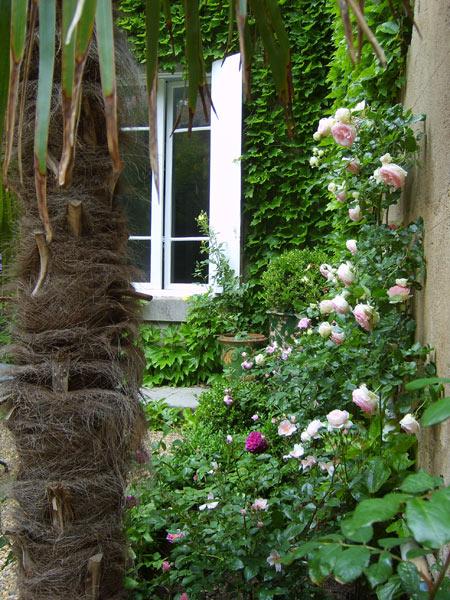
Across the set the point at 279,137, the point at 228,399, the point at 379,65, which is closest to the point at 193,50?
the point at 379,65

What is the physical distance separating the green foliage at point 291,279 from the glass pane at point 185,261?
1.44 m

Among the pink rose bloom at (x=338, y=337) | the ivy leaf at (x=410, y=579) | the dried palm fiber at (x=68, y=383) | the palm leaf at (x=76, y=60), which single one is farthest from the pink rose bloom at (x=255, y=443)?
the palm leaf at (x=76, y=60)

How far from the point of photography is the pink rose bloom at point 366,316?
1.76 meters

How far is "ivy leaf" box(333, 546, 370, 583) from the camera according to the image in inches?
31.5

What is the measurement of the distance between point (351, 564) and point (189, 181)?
18.3 feet

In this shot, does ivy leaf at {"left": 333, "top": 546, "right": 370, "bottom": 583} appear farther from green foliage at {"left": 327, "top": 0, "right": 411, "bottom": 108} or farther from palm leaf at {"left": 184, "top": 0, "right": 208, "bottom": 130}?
green foliage at {"left": 327, "top": 0, "right": 411, "bottom": 108}

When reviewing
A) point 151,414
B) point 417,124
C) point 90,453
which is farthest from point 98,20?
point 151,414

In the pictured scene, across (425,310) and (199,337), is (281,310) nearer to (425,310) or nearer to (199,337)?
(199,337)

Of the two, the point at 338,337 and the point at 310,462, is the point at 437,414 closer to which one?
the point at 338,337

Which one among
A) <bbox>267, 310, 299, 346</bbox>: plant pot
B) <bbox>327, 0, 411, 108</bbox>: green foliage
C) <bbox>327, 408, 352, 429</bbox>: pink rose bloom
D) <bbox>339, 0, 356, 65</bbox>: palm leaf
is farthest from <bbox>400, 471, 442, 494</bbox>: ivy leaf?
<bbox>267, 310, 299, 346</bbox>: plant pot

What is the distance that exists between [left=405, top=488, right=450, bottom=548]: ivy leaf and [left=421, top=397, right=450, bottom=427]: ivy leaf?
0.31 feet

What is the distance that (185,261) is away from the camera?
613 cm

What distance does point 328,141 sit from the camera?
2918mm

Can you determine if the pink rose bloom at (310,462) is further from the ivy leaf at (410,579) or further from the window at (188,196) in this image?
the window at (188,196)
